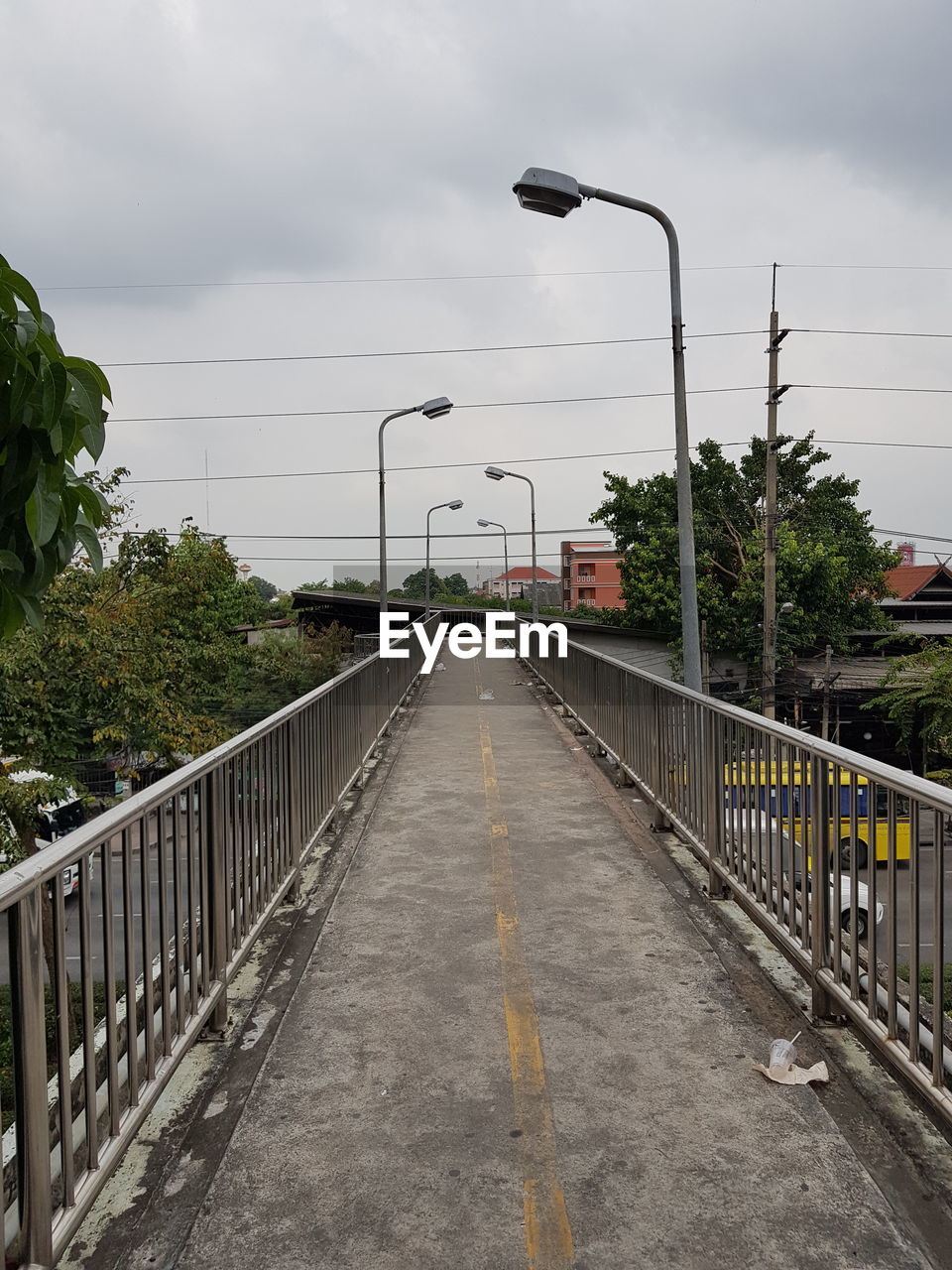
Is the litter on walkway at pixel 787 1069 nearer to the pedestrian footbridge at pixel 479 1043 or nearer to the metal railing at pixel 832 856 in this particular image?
the pedestrian footbridge at pixel 479 1043

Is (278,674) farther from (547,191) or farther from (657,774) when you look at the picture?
(657,774)

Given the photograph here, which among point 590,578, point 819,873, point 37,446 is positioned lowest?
point 819,873

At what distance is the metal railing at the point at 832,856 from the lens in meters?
3.02

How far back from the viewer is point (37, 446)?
2.17 m

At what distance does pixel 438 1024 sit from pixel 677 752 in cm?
323

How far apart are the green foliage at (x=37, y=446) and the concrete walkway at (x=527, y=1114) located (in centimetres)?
191

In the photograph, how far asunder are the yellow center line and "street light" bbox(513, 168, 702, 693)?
4108 millimetres

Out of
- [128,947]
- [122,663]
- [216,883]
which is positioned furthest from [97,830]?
[122,663]

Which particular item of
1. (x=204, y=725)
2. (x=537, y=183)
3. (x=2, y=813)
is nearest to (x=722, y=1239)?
(x=537, y=183)

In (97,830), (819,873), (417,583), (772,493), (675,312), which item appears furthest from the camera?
(417,583)

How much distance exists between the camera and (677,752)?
6809 mm

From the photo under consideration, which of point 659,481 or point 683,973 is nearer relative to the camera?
point 683,973

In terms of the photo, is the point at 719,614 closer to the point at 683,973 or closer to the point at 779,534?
the point at 779,534

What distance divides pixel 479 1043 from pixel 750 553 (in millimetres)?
37472
